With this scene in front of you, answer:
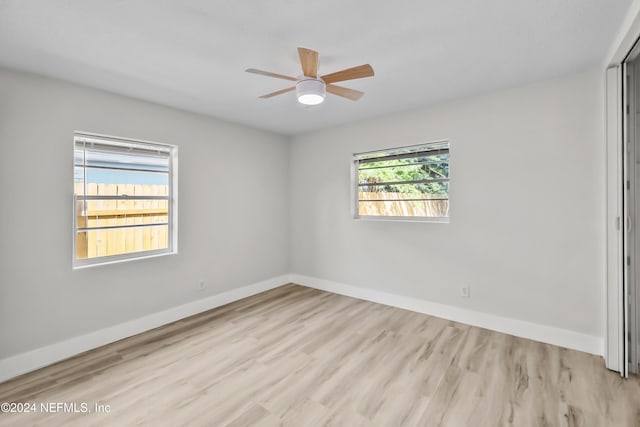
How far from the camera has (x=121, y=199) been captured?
296 centimetres

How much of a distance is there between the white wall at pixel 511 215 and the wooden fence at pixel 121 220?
2471 mm

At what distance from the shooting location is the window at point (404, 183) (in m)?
3.37

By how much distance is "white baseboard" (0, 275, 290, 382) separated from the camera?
227 cm

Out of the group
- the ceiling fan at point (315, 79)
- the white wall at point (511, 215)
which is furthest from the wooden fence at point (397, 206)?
the ceiling fan at point (315, 79)

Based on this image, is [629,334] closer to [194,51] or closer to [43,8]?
[194,51]

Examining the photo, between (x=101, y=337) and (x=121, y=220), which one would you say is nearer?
(x=101, y=337)

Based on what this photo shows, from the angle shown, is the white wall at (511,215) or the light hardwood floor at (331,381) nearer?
the light hardwood floor at (331,381)

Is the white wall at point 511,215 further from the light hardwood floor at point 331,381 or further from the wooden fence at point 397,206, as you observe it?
the light hardwood floor at point 331,381

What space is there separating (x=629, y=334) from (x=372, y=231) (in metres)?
2.44

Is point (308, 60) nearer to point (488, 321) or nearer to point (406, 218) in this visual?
point (406, 218)

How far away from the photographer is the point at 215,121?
369 cm

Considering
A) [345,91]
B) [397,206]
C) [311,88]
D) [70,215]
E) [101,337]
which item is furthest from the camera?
[397,206]

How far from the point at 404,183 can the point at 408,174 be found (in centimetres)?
12

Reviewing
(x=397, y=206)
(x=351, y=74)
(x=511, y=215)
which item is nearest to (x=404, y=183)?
(x=397, y=206)
